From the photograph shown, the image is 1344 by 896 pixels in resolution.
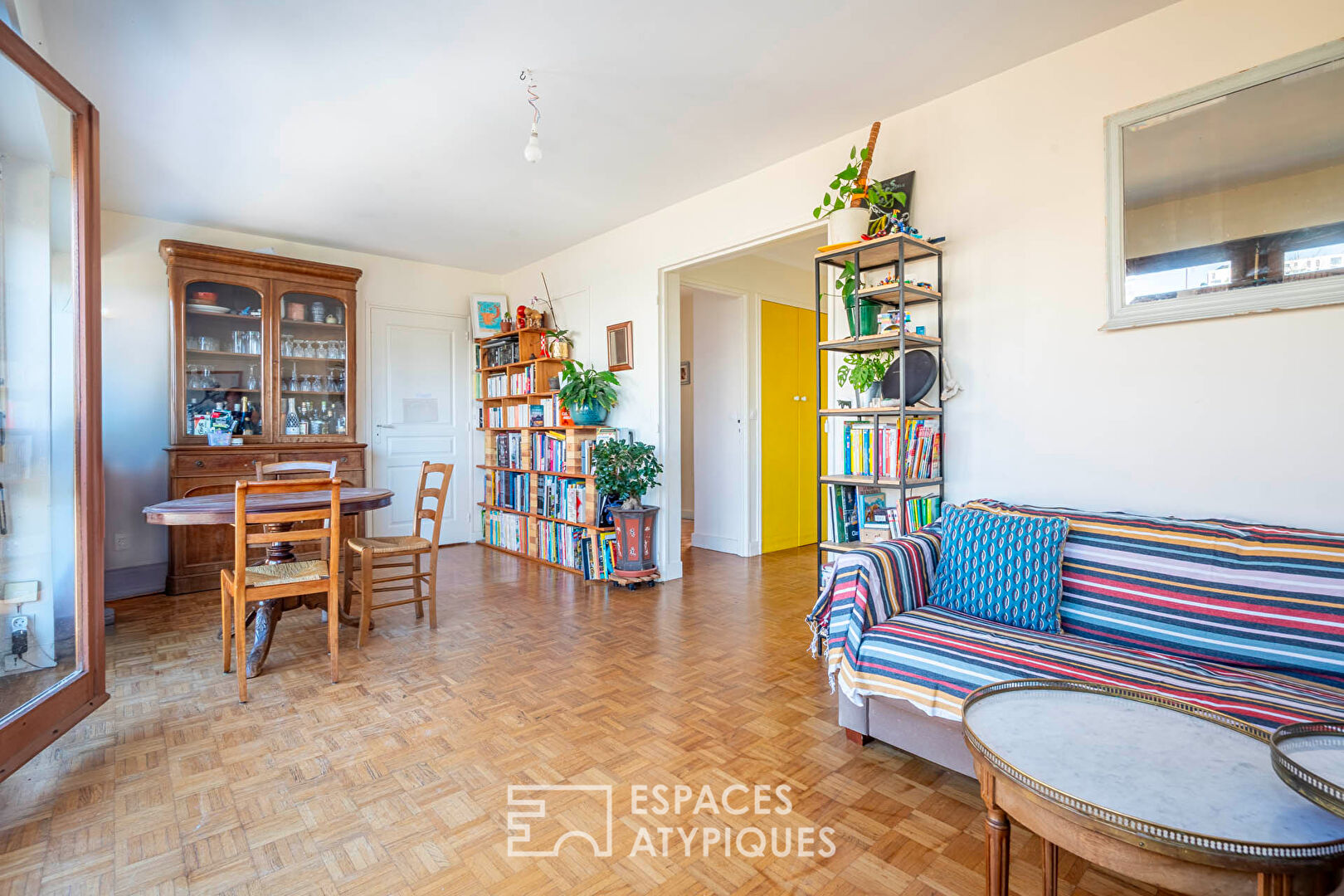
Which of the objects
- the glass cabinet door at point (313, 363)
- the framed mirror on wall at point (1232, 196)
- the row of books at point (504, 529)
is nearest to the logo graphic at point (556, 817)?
the framed mirror on wall at point (1232, 196)

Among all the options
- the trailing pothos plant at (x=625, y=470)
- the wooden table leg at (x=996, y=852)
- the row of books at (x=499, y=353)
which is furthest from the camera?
the row of books at (x=499, y=353)

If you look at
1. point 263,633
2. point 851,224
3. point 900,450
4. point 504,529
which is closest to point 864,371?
point 900,450

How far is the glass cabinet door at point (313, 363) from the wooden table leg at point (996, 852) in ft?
17.6

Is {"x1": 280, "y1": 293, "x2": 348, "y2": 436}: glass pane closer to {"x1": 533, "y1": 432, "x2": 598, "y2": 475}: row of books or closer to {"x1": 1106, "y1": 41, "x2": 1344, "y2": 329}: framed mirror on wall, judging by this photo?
{"x1": 533, "y1": 432, "x2": 598, "y2": 475}: row of books

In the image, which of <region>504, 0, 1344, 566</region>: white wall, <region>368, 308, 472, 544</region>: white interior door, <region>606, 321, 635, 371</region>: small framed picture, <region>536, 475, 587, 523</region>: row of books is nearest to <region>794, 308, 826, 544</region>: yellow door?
<region>606, 321, 635, 371</region>: small framed picture

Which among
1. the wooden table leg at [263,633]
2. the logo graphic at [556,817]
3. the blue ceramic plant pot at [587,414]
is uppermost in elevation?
the blue ceramic plant pot at [587,414]

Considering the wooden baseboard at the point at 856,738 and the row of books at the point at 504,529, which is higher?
the row of books at the point at 504,529

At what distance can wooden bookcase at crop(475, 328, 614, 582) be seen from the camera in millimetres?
4762

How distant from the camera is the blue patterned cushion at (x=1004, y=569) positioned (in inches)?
81.1

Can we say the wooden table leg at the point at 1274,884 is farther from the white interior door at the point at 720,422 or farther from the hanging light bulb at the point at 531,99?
the white interior door at the point at 720,422

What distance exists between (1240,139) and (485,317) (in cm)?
556

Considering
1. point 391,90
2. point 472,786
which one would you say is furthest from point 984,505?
point 391,90

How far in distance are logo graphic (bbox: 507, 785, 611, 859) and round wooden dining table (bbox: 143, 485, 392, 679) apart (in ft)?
5.05

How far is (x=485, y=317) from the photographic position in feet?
19.9
